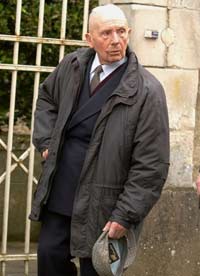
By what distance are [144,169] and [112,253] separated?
49 cm

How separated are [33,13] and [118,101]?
2535mm

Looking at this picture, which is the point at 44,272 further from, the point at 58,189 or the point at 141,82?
the point at 141,82

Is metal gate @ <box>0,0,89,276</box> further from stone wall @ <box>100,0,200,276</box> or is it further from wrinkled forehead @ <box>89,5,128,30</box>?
wrinkled forehead @ <box>89,5,128,30</box>

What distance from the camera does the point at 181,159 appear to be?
595 cm

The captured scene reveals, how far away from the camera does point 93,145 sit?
14.9ft

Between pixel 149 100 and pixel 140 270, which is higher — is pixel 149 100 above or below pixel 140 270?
above

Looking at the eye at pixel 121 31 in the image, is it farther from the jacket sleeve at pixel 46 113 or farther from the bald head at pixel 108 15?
the jacket sleeve at pixel 46 113

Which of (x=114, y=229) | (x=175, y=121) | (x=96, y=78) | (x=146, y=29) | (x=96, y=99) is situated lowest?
(x=114, y=229)

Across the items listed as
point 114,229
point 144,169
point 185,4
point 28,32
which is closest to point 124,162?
point 144,169

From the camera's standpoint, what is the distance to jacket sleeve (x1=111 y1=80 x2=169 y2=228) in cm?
445

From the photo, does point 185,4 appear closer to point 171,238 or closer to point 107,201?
point 171,238

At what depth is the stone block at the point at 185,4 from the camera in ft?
19.0

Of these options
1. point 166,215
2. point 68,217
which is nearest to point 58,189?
point 68,217

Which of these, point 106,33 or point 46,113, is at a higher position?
point 106,33
